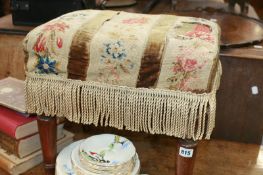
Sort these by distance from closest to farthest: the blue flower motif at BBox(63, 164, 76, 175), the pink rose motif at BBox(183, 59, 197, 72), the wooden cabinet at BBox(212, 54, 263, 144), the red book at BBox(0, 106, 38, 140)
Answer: the pink rose motif at BBox(183, 59, 197, 72), the blue flower motif at BBox(63, 164, 76, 175), the red book at BBox(0, 106, 38, 140), the wooden cabinet at BBox(212, 54, 263, 144)

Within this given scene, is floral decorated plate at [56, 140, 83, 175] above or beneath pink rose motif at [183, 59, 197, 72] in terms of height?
beneath

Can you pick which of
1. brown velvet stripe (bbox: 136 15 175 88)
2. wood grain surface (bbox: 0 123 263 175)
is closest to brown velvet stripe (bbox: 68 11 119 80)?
brown velvet stripe (bbox: 136 15 175 88)

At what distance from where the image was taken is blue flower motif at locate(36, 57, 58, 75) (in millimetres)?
833

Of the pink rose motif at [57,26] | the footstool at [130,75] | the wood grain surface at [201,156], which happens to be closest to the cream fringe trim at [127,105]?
the footstool at [130,75]

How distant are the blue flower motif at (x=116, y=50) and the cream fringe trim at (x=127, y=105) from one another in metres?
0.07

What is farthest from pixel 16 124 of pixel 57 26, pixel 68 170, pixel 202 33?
pixel 202 33

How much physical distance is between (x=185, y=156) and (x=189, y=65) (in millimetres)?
228

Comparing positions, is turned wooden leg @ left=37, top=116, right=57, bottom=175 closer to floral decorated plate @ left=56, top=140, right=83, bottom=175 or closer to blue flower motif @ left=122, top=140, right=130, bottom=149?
floral decorated plate @ left=56, top=140, right=83, bottom=175

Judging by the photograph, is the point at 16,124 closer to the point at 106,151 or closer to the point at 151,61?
the point at 106,151

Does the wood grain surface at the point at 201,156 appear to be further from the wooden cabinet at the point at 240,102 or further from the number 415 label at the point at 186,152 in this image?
the number 415 label at the point at 186,152

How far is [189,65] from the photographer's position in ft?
2.49

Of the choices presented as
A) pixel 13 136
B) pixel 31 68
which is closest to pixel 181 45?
pixel 31 68

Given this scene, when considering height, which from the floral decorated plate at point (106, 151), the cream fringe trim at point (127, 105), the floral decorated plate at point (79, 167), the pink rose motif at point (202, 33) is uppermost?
the pink rose motif at point (202, 33)

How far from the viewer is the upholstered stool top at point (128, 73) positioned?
772 millimetres
